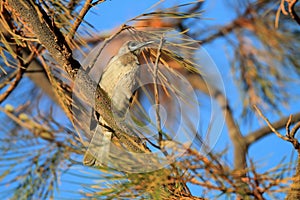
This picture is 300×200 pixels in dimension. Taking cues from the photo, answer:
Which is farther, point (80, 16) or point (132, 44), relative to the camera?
point (132, 44)

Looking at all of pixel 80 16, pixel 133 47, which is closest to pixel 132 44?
pixel 133 47

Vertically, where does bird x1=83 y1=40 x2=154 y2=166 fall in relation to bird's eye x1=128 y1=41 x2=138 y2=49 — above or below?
below

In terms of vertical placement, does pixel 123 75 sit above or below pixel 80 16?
below

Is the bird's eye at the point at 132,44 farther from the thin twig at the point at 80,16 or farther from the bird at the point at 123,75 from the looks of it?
the thin twig at the point at 80,16

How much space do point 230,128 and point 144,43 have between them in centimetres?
61

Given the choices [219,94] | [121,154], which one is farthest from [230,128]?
[121,154]

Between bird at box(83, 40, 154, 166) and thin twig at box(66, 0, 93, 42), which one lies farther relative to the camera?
bird at box(83, 40, 154, 166)

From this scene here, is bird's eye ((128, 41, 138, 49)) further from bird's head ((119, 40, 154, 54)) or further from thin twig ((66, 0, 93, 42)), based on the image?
thin twig ((66, 0, 93, 42))

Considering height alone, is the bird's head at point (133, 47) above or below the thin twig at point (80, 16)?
below

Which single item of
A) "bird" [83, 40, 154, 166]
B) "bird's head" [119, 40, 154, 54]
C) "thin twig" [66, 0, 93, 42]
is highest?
"thin twig" [66, 0, 93, 42]

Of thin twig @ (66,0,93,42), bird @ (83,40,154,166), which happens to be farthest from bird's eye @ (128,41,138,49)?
thin twig @ (66,0,93,42)

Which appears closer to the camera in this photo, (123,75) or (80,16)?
(80,16)

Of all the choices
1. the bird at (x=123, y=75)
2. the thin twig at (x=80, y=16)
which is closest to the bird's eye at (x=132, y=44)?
the bird at (x=123, y=75)

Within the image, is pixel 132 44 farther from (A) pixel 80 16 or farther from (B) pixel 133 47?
(A) pixel 80 16
